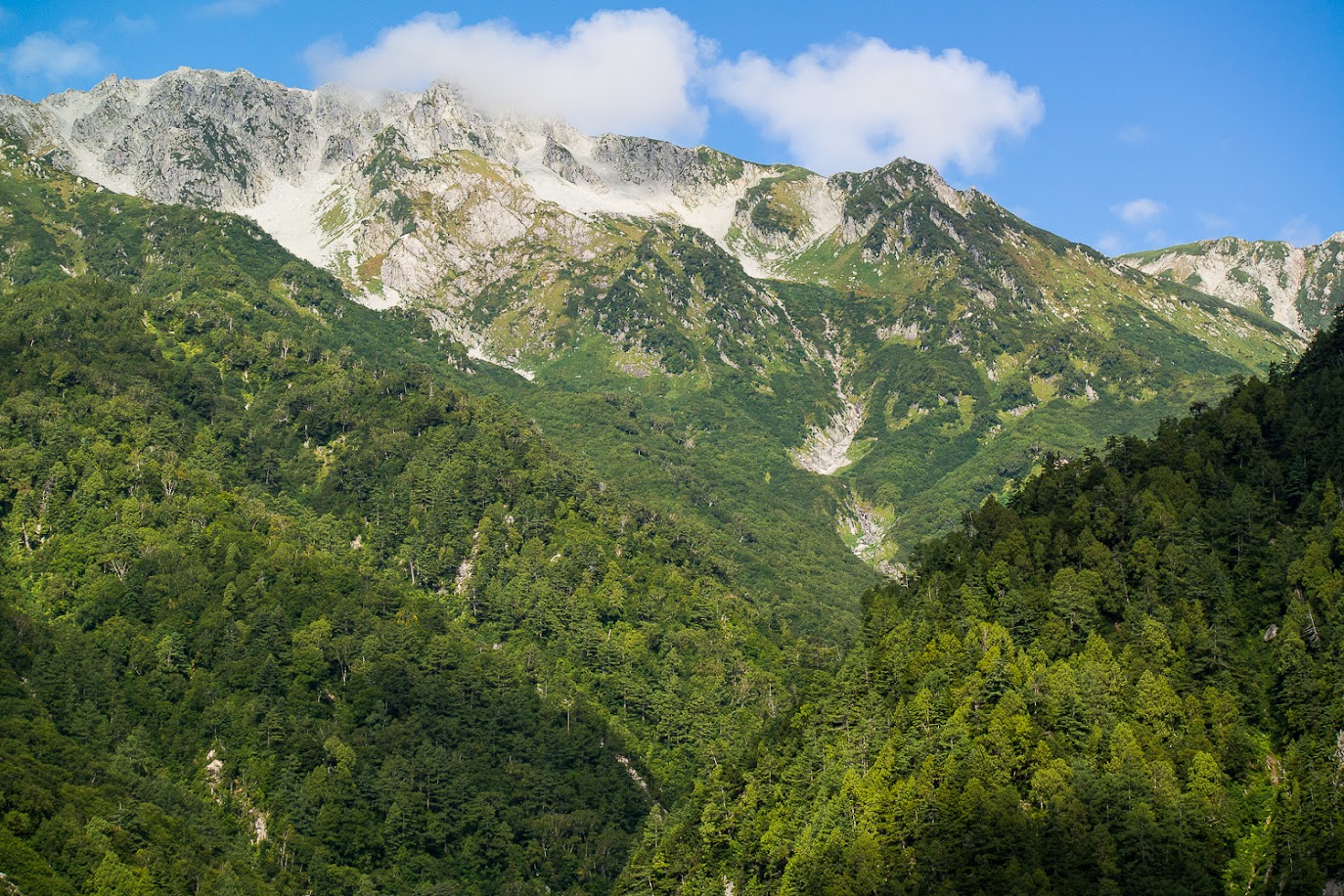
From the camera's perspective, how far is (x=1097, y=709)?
119562 millimetres

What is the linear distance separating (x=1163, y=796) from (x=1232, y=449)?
70.3m

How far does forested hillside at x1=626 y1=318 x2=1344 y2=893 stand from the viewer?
10719 cm

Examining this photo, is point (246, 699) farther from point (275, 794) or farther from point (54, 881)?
point (54, 881)

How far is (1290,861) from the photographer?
3976 inches

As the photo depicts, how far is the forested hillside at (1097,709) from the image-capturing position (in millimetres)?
107188

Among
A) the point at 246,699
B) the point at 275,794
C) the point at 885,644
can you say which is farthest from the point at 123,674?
the point at 885,644

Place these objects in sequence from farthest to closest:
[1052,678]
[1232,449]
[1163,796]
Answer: [1232,449], [1052,678], [1163,796]

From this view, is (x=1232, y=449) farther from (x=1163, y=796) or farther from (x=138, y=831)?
(x=138, y=831)

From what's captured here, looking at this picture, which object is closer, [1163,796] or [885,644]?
[1163,796]

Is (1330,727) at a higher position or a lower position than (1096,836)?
higher

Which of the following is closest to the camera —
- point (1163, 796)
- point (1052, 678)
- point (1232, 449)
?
point (1163, 796)

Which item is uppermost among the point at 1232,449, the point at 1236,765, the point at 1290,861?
the point at 1232,449

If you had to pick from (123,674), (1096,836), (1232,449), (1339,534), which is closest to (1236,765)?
(1096,836)

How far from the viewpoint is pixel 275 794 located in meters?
169
